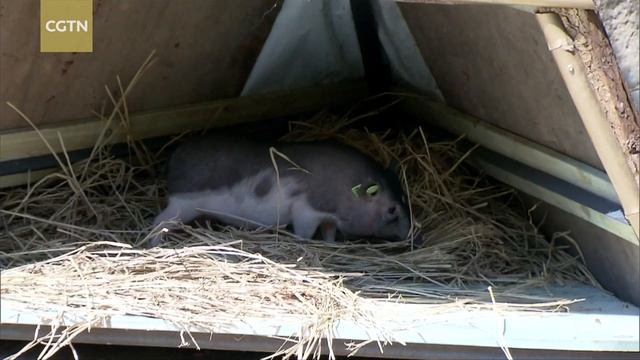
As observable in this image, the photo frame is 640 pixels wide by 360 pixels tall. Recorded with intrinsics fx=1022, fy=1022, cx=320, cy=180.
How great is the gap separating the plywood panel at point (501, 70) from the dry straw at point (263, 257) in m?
0.37

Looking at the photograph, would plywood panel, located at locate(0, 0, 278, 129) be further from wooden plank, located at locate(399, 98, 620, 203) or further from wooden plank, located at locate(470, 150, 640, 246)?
wooden plank, located at locate(470, 150, 640, 246)

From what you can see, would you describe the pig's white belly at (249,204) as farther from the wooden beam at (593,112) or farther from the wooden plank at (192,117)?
the wooden beam at (593,112)

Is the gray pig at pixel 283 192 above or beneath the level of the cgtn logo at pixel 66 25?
beneath

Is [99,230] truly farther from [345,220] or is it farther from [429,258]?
[429,258]

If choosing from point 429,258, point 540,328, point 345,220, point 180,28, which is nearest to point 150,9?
point 180,28

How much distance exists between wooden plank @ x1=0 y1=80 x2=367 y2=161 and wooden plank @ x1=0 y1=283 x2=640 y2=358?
1.14m

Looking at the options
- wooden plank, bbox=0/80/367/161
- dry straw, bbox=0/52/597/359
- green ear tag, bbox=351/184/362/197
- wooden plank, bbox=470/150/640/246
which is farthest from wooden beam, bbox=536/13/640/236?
wooden plank, bbox=0/80/367/161

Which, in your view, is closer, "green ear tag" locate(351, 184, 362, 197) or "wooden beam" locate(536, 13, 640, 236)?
"wooden beam" locate(536, 13, 640, 236)

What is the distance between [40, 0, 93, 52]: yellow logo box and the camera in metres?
3.58

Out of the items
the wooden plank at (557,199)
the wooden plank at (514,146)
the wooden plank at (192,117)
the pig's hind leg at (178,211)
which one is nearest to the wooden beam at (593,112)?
the wooden plank at (557,199)

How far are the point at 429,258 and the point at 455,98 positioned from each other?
0.96m

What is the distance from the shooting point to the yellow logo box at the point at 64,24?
358 centimetres

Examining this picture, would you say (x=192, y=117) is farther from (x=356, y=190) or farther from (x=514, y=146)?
(x=514, y=146)

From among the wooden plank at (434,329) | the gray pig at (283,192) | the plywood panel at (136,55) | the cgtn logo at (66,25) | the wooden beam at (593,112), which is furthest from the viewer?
the gray pig at (283,192)
